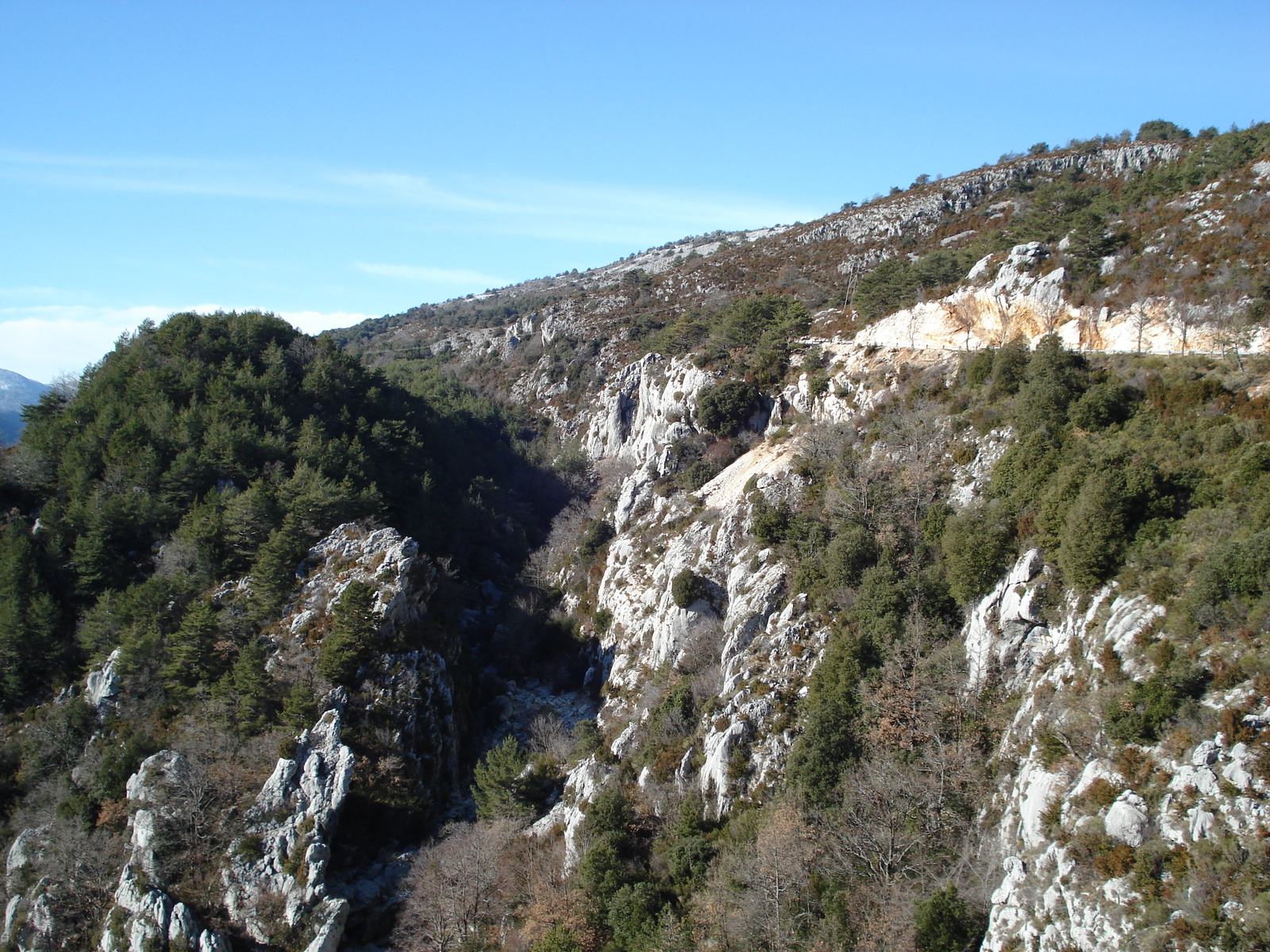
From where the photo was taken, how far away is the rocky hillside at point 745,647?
17812 mm

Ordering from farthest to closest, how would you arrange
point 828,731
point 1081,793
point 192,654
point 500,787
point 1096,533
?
point 192,654 → point 500,787 → point 828,731 → point 1096,533 → point 1081,793

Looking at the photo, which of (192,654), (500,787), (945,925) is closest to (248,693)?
(192,654)

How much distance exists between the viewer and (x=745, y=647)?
30.9 meters

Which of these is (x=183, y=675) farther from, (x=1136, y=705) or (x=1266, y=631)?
(x=1266, y=631)

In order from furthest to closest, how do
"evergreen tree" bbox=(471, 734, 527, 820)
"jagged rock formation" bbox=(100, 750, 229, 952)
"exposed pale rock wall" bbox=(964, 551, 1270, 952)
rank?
1. "evergreen tree" bbox=(471, 734, 527, 820)
2. "jagged rock formation" bbox=(100, 750, 229, 952)
3. "exposed pale rock wall" bbox=(964, 551, 1270, 952)

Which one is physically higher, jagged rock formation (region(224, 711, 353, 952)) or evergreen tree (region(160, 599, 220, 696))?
evergreen tree (region(160, 599, 220, 696))

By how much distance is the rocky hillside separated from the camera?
1781cm

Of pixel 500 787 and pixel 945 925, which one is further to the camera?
pixel 500 787

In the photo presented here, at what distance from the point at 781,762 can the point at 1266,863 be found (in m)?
15.2

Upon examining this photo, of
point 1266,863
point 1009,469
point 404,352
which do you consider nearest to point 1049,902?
point 1266,863

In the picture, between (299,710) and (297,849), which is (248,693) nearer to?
(299,710)

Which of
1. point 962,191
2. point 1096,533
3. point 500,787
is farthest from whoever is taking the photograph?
point 962,191

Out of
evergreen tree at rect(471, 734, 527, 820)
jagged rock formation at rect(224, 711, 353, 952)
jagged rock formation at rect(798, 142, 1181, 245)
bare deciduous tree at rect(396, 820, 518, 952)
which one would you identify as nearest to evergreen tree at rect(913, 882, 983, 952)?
bare deciduous tree at rect(396, 820, 518, 952)

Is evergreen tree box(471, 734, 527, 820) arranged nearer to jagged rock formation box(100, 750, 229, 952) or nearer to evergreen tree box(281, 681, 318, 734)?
evergreen tree box(281, 681, 318, 734)
